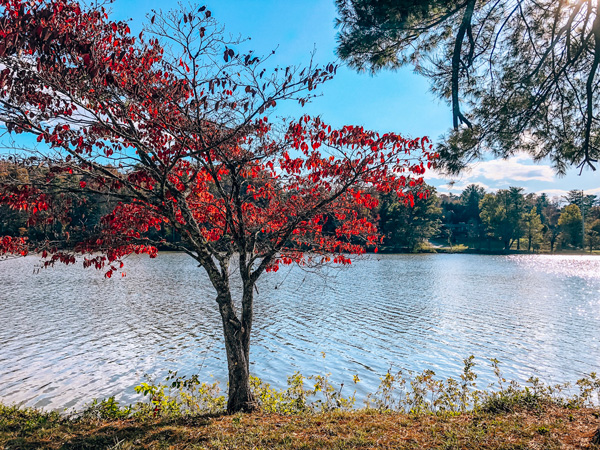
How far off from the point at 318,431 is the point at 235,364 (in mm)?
1641

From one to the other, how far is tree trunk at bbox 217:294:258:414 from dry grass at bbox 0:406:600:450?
314 mm

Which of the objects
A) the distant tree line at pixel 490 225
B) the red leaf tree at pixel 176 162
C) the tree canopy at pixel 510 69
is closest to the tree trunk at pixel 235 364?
the red leaf tree at pixel 176 162

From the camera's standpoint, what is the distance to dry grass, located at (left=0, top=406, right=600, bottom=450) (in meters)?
4.41

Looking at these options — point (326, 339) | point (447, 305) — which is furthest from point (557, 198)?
point (326, 339)

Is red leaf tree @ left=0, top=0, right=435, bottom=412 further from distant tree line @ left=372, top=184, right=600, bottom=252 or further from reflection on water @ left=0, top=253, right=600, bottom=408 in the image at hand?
distant tree line @ left=372, top=184, right=600, bottom=252

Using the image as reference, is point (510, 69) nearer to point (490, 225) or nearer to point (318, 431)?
point (318, 431)

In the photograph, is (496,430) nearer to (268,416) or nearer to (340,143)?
(268,416)

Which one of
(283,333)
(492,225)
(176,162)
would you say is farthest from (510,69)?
(492,225)

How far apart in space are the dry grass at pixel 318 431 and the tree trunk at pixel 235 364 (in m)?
0.31

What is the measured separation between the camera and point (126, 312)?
16.8 m

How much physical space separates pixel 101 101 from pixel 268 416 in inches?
191

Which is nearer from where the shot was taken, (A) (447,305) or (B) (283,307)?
(B) (283,307)

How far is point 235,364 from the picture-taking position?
19.4ft

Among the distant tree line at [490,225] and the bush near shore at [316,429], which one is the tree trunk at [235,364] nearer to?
the bush near shore at [316,429]
